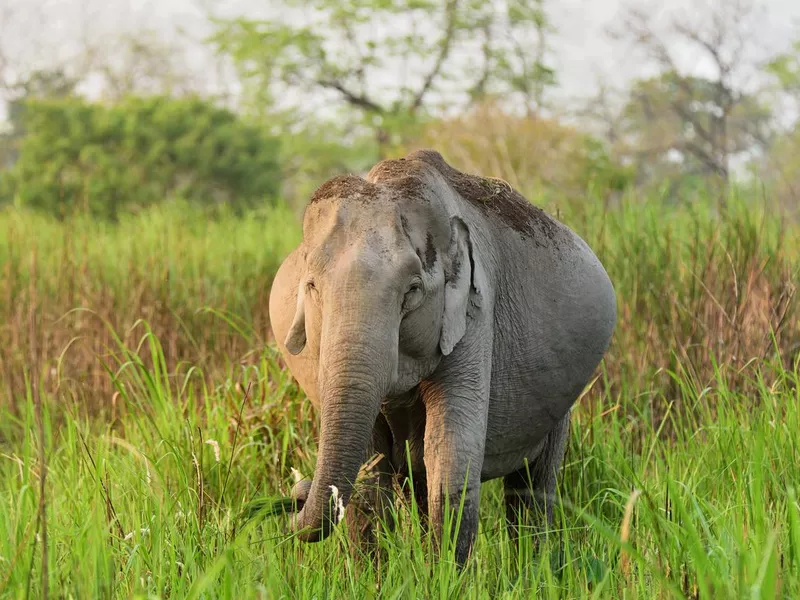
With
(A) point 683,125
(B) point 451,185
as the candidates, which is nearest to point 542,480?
(B) point 451,185

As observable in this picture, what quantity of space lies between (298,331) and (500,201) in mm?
819

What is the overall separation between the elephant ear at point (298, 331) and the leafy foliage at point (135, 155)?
14366 millimetres

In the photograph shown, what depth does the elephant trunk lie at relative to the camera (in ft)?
7.01

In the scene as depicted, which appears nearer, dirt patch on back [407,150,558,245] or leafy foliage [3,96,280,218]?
dirt patch on back [407,150,558,245]

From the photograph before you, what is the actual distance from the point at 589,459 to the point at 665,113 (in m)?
26.9

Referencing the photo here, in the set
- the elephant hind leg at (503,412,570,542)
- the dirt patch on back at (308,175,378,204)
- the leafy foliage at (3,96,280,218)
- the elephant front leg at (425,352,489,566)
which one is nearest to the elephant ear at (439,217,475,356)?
the elephant front leg at (425,352,489,566)

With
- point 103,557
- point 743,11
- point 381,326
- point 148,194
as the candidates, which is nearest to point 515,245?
point 381,326

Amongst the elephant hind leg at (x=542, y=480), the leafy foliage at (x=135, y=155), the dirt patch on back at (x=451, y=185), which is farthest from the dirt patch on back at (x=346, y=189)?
the leafy foliage at (x=135, y=155)

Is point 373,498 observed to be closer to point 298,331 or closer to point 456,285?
point 298,331

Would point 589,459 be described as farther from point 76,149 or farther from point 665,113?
point 665,113

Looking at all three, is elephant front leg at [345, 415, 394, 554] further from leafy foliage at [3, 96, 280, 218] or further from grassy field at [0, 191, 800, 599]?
leafy foliage at [3, 96, 280, 218]

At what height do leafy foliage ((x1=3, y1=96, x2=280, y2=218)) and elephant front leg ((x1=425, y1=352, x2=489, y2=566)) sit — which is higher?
elephant front leg ((x1=425, y1=352, x2=489, y2=566))

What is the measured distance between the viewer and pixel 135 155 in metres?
17.2

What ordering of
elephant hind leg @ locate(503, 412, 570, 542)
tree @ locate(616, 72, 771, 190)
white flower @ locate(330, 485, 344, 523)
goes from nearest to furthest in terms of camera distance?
1. white flower @ locate(330, 485, 344, 523)
2. elephant hind leg @ locate(503, 412, 570, 542)
3. tree @ locate(616, 72, 771, 190)
